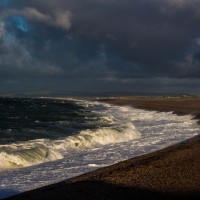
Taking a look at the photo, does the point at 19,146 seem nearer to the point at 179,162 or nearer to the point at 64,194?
the point at 179,162

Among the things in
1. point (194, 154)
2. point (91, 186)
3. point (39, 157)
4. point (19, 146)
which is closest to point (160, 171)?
point (91, 186)

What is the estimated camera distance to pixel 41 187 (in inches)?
530

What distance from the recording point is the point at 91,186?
12656mm

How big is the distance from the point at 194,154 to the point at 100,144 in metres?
8.97

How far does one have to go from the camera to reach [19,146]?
2269 centimetres

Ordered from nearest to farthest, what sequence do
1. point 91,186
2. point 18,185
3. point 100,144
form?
point 91,186, point 18,185, point 100,144

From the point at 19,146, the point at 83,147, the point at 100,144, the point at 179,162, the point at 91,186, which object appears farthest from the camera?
the point at 100,144

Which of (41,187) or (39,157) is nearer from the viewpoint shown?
(41,187)

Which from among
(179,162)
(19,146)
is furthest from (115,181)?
(19,146)

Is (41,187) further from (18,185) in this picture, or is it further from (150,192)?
(150,192)

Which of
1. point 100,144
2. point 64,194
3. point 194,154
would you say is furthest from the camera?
point 100,144

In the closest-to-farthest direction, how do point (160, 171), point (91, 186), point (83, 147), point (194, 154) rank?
point (91, 186)
point (160, 171)
point (194, 154)
point (83, 147)

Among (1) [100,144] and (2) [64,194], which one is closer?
(2) [64,194]

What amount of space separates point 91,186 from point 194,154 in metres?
7.29
